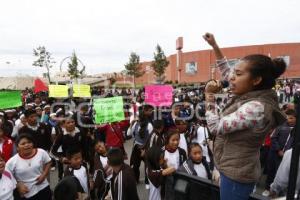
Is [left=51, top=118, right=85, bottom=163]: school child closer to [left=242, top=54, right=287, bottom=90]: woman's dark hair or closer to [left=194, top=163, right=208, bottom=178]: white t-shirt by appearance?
[left=194, top=163, right=208, bottom=178]: white t-shirt

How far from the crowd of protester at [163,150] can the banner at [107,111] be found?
16cm

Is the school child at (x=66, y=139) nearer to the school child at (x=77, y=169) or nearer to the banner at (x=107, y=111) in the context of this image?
the banner at (x=107, y=111)

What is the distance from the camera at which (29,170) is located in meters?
4.11

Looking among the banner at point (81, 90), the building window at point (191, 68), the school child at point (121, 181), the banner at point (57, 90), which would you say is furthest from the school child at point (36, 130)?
the building window at point (191, 68)

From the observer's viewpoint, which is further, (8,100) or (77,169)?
(8,100)

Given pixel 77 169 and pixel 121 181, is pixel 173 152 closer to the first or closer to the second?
pixel 77 169

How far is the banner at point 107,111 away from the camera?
739 centimetres

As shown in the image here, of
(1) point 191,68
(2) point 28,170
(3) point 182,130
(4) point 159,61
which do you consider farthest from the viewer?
(1) point 191,68

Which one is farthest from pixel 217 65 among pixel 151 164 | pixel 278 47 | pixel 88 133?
pixel 278 47

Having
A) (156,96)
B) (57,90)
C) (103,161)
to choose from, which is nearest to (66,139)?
(103,161)

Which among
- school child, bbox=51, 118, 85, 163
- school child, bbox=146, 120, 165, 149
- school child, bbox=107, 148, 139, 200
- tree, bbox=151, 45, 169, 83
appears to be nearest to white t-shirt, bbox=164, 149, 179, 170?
school child, bbox=146, 120, 165, 149

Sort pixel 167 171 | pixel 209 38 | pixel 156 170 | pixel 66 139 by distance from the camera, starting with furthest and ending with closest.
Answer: pixel 66 139, pixel 156 170, pixel 167 171, pixel 209 38

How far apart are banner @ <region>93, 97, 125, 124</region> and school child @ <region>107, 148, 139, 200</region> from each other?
3603 mm

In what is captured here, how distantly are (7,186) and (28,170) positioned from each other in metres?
0.38
